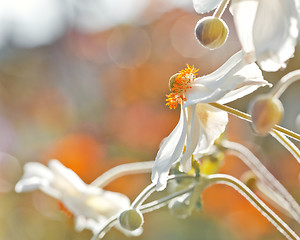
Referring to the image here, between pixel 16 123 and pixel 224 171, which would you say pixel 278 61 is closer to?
pixel 224 171

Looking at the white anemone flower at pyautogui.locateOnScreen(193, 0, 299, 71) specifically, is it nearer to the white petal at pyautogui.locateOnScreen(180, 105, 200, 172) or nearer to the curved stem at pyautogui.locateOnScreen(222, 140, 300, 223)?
the white petal at pyautogui.locateOnScreen(180, 105, 200, 172)

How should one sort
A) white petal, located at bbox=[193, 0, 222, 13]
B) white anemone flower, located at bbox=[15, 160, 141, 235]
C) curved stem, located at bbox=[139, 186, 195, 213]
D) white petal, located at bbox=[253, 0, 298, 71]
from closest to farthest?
white petal, located at bbox=[253, 0, 298, 71]
white petal, located at bbox=[193, 0, 222, 13]
curved stem, located at bbox=[139, 186, 195, 213]
white anemone flower, located at bbox=[15, 160, 141, 235]

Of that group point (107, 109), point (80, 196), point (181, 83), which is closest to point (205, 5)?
point (181, 83)

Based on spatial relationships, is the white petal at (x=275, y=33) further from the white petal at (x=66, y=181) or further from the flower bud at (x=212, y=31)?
the white petal at (x=66, y=181)

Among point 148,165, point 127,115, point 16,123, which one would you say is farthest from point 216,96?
point 16,123

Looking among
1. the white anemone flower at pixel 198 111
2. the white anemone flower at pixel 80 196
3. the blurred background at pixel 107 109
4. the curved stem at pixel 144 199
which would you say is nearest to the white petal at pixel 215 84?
the white anemone flower at pixel 198 111

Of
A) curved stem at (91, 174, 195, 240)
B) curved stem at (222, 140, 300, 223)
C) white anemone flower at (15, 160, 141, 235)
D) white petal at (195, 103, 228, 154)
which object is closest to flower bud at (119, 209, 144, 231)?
curved stem at (91, 174, 195, 240)
